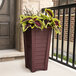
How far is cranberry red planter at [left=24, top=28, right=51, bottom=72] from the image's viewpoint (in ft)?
6.21

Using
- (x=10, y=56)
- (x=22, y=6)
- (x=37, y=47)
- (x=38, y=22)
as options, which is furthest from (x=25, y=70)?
(x=22, y=6)

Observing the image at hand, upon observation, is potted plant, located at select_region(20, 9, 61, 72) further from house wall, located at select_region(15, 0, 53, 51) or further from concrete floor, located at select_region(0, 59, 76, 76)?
house wall, located at select_region(15, 0, 53, 51)

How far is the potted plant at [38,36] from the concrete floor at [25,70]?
0.31ft

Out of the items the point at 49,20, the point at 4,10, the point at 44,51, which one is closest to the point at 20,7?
the point at 4,10

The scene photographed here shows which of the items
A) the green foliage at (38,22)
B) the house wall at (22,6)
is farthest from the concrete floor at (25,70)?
the green foliage at (38,22)

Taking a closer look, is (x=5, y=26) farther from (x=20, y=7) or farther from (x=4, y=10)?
(x=20, y=7)

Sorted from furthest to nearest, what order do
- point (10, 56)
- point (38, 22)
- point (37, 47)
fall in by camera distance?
1. point (10, 56)
2. point (37, 47)
3. point (38, 22)

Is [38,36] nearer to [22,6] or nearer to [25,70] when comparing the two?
[25,70]

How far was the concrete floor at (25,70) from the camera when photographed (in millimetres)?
1895

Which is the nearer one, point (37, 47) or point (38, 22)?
point (38, 22)

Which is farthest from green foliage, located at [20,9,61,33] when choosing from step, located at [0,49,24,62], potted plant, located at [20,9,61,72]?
step, located at [0,49,24,62]

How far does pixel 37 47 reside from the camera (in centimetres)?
192

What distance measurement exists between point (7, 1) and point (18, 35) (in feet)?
2.31

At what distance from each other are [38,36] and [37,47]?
15cm
